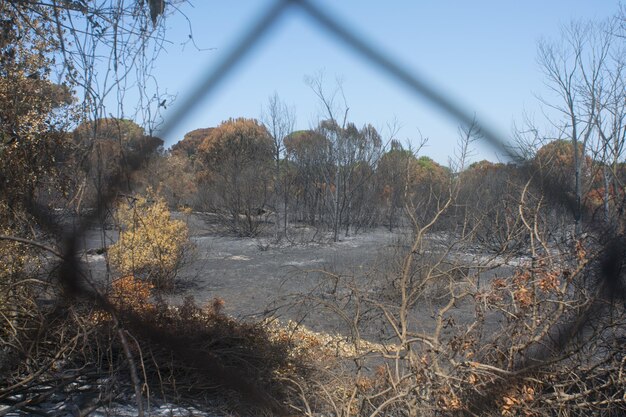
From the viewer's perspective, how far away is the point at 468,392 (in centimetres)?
266

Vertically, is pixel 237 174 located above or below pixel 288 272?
above

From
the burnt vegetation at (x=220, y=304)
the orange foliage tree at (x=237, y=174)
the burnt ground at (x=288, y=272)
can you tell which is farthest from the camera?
the orange foliage tree at (x=237, y=174)

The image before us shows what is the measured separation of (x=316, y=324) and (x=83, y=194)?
14.4 ft

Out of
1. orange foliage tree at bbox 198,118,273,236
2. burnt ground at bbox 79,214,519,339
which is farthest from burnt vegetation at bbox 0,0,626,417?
orange foliage tree at bbox 198,118,273,236

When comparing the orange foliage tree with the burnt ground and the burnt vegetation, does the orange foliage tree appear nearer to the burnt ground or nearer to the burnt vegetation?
the burnt ground

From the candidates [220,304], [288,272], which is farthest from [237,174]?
[220,304]

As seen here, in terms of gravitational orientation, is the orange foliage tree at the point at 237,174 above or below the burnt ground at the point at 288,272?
above

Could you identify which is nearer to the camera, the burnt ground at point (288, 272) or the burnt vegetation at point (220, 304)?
the burnt vegetation at point (220, 304)

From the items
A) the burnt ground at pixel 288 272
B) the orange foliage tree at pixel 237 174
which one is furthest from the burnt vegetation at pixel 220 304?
the orange foliage tree at pixel 237 174

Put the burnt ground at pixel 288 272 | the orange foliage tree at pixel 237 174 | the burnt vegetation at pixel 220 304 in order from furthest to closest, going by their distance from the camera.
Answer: the orange foliage tree at pixel 237 174 → the burnt ground at pixel 288 272 → the burnt vegetation at pixel 220 304

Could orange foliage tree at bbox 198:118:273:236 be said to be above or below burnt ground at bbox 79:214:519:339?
above

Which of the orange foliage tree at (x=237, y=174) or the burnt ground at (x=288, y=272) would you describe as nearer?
the burnt ground at (x=288, y=272)

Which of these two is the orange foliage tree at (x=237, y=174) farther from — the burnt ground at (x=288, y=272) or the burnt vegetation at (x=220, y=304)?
the burnt vegetation at (x=220, y=304)

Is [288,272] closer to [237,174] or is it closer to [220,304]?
[220,304]
